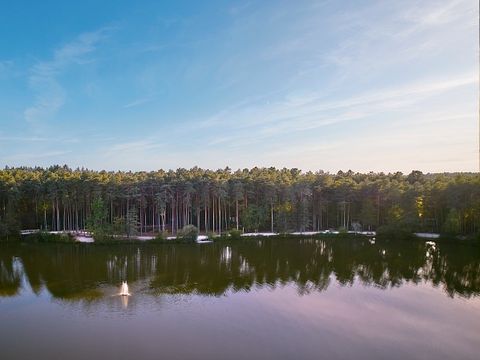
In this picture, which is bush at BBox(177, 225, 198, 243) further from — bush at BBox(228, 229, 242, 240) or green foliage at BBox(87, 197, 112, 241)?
green foliage at BBox(87, 197, 112, 241)

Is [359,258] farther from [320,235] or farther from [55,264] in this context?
[55,264]

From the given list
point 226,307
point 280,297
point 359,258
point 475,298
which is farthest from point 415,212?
point 226,307

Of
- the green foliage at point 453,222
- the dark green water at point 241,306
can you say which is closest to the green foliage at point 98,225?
the dark green water at point 241,306

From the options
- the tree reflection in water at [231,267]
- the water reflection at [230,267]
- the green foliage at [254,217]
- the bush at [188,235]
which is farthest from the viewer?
the green foliage at [254,217]

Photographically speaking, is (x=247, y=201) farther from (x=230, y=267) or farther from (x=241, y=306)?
(x=241, y=306)

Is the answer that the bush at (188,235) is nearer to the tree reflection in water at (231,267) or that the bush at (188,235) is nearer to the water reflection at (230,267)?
the tree reflection in water at (231,267)

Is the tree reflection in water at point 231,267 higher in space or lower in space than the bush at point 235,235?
lower
